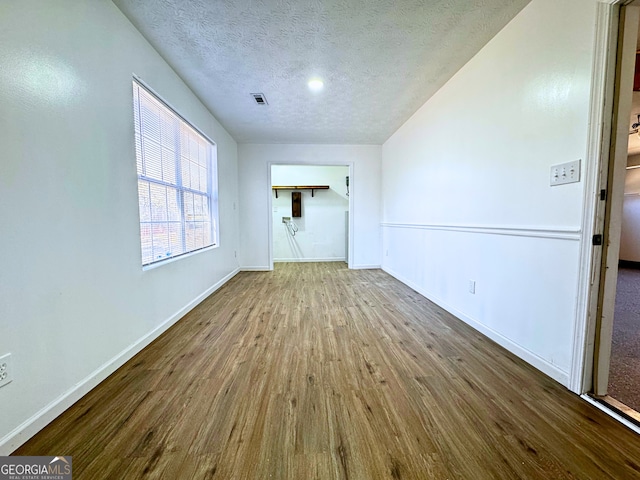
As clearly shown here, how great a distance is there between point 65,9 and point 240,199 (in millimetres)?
3561

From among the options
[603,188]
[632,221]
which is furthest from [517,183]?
[632,221]

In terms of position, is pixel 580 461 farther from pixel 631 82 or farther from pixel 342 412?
pixel 631 82

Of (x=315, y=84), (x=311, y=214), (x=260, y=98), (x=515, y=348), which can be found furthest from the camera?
(x=311, y=214)

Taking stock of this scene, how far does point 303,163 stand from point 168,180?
2.76 m

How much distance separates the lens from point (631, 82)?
1.27 meters

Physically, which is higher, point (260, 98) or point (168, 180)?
point (260, 98)

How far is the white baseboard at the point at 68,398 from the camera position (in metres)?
1.04

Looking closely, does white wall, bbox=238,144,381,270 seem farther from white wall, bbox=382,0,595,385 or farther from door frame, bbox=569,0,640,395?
door frame, bbox=569,0,640,395

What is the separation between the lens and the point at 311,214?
637 cm

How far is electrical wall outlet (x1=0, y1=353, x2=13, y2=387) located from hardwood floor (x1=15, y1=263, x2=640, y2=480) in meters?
0.30

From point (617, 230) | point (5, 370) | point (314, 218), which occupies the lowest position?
point (5, 370)

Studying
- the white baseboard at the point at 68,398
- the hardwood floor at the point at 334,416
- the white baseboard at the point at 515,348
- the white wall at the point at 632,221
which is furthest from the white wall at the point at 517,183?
the white wall at the point at 632,221

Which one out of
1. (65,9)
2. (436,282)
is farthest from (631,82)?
(65,9)

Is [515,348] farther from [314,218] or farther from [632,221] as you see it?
[632,221]
